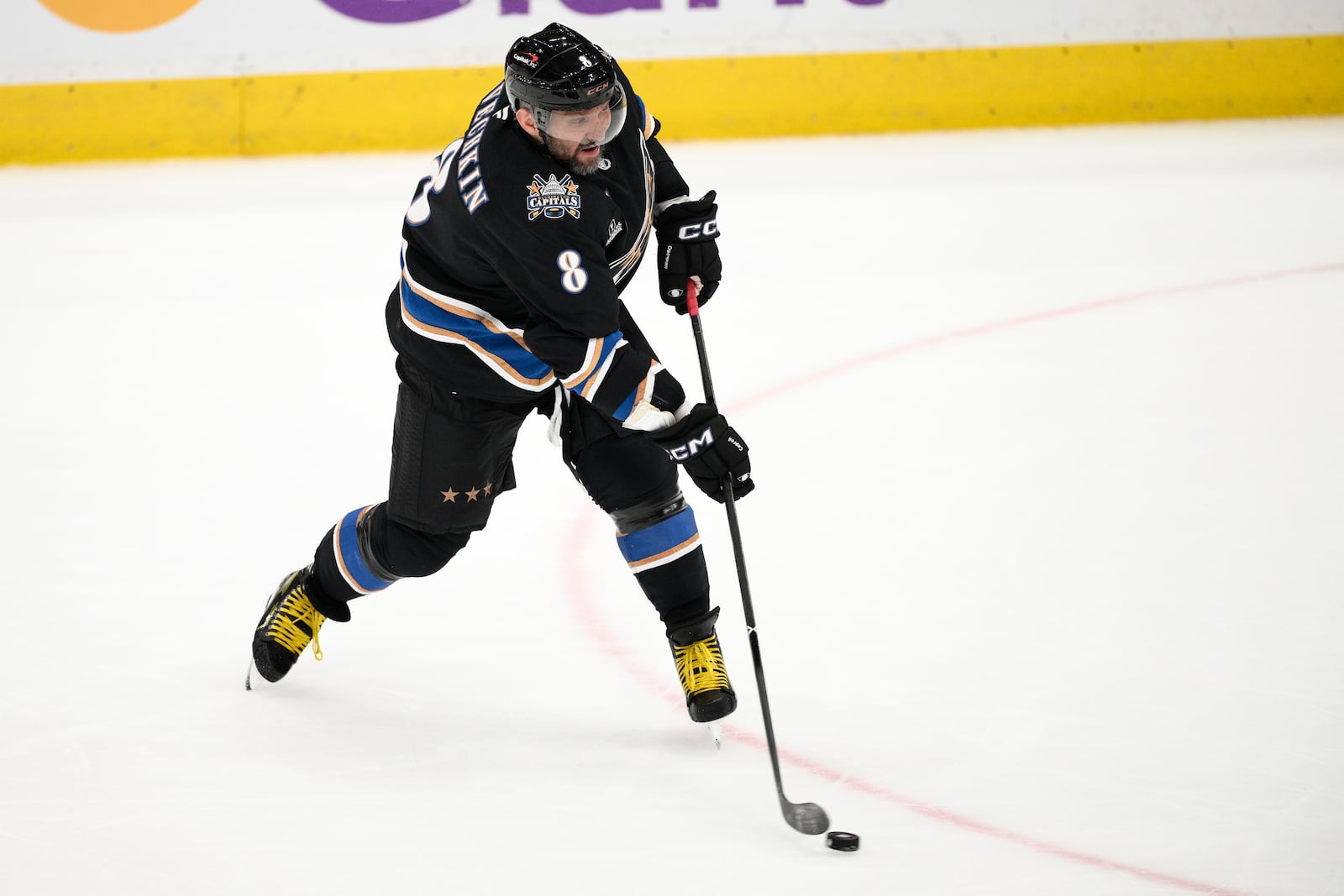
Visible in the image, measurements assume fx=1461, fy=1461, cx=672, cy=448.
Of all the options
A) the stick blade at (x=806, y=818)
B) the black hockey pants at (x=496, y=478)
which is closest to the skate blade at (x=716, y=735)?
the black hockey pants at (x=496, y=478)

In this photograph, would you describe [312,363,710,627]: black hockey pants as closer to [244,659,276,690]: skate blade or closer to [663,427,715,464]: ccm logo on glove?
[663,427,715,464]: ccm logo on glove

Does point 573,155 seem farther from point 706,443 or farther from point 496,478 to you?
point 496,478

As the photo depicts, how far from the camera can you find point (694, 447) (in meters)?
2.29

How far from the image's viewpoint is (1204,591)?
9.87 feet

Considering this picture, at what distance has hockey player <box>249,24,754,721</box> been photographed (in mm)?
2180

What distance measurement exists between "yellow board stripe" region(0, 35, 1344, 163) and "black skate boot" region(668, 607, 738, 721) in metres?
5.20

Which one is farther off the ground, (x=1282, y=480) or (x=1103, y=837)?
(x=1282, y=480)

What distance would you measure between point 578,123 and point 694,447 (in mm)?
525

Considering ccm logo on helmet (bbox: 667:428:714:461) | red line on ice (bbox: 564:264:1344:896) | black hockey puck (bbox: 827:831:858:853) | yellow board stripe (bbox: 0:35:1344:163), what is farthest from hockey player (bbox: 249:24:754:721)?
yellow board stripe (bbox: 0:35:1344:163)

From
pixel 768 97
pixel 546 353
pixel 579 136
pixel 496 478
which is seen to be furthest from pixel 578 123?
pixel 768 97

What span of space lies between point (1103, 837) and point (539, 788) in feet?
2.94

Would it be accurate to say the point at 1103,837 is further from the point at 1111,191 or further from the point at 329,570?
the point at 1111,191

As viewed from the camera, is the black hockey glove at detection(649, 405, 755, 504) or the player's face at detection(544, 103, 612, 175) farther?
the black hockey glove at detection(649, 405, 755, 504)

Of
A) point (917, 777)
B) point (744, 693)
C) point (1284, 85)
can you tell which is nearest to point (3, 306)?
point (744, 693)
